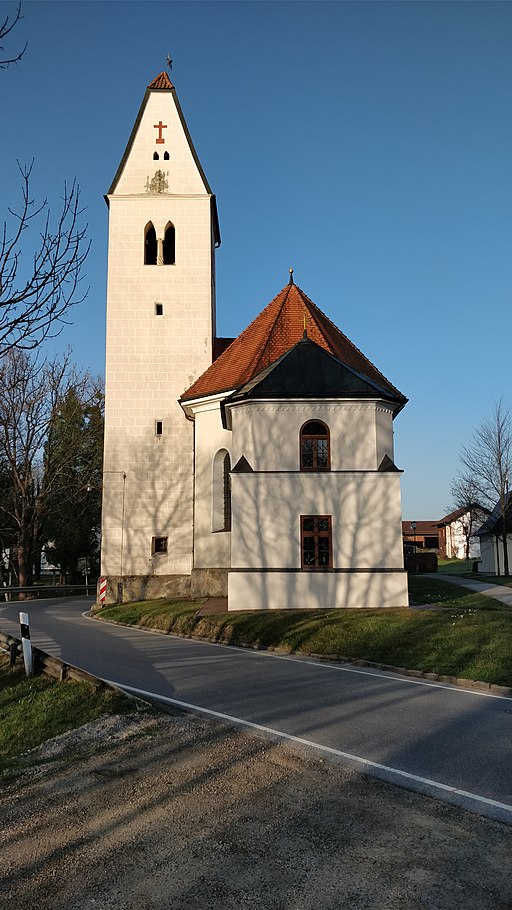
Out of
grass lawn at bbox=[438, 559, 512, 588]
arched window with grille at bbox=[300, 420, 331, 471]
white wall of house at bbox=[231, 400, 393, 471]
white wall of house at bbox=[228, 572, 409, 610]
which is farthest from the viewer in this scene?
grass lawn at bbox=[438, 559, 512, 588]

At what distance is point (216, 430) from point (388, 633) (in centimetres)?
1227

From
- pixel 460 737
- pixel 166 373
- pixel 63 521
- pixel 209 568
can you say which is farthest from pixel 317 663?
pixel 63 521

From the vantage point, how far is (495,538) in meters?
40.3

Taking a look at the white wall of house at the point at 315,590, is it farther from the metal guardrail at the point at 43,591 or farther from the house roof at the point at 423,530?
the house roof at the point at 423,530

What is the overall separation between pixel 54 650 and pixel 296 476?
26.8ft

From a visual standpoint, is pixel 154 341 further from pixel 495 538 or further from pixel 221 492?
pixel 495 538

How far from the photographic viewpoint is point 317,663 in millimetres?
12430

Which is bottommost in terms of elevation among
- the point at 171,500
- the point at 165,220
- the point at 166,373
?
the point at 171,500

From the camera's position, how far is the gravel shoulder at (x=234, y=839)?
3.91m

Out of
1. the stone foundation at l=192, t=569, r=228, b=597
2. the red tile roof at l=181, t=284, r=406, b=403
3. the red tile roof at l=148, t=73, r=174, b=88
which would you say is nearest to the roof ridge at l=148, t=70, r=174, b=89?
the red tile roof at l=148, t=73, r=174, b=88

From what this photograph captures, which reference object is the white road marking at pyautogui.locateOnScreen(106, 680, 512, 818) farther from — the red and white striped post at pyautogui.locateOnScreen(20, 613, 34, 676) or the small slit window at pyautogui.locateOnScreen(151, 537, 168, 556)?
the small slit window at pyautogui.locateOnScreen(151, 537, 168, 556)

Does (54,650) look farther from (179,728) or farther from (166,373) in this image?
(166,373)

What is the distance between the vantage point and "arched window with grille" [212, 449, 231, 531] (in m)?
24.0

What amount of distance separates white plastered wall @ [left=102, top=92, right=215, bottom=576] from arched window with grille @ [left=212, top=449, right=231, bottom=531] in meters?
2.65
